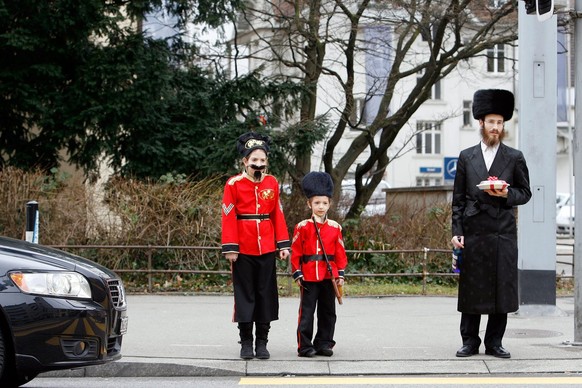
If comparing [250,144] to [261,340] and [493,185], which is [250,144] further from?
[493,185]

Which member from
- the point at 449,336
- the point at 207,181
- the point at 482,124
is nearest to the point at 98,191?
the point at 207,181

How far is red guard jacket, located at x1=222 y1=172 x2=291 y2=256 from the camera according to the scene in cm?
897

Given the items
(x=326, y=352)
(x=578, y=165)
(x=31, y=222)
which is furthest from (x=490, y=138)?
(x=31, y=222)

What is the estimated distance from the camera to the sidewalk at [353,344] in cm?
859

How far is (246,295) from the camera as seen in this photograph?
29.5 ft

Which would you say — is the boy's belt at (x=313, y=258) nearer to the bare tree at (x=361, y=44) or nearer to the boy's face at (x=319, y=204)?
the boy's face at (x=319, y=204)

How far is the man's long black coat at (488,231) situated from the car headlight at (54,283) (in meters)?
3.42

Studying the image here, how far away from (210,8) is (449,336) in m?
12.2

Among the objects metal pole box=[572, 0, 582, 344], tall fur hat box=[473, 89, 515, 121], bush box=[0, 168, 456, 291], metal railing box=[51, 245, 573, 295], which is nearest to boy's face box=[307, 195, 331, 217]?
tall fur hat box=[473, 89, 515, 121]

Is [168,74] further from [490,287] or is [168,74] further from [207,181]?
[490,287]

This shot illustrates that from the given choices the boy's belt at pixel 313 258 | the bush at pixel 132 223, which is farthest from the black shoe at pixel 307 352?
the bush at pixel 132 223

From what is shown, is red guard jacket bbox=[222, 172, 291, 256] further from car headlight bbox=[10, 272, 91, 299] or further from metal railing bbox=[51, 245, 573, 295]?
metal railing bbox=[51, 245, 573, 295]

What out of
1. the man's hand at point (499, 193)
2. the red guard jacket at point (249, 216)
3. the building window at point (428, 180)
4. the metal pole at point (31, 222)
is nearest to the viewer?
the man's hand at point (499, 193)

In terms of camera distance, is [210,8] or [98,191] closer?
[98,191]
